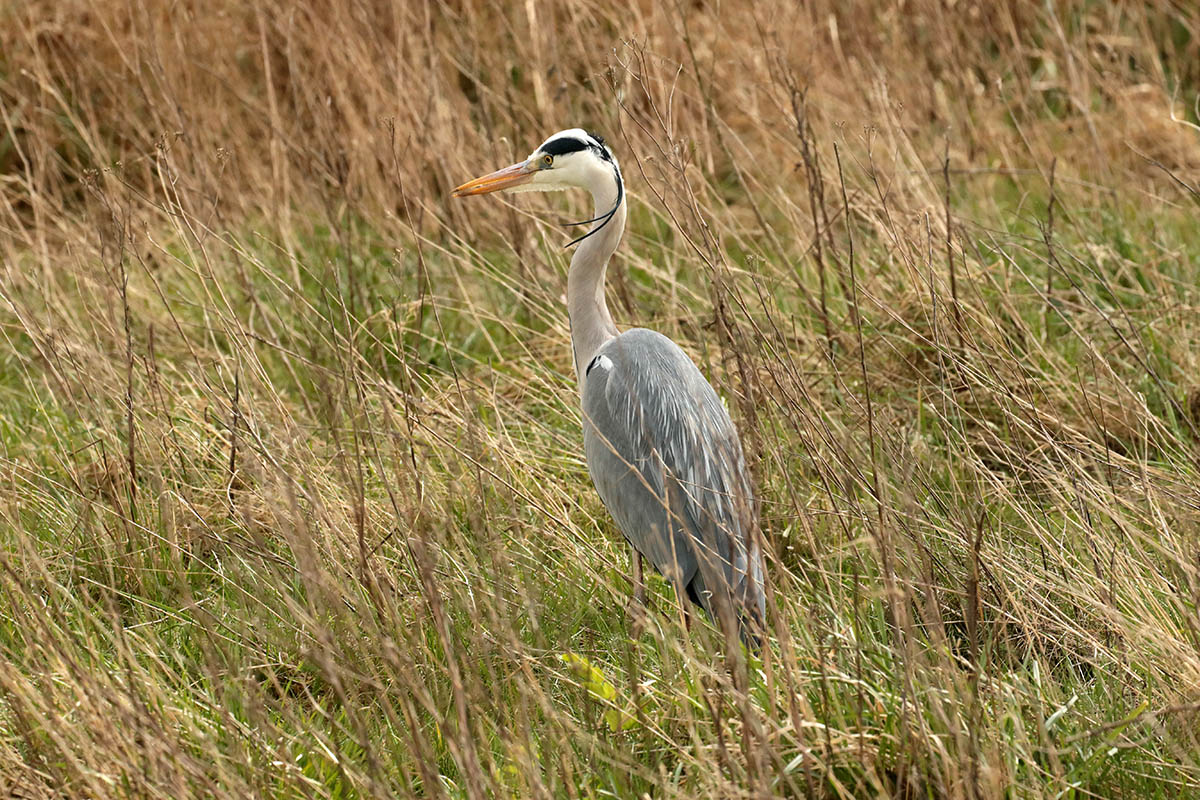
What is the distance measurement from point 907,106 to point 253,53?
10.7 feet

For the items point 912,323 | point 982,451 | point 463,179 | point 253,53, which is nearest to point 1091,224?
point 912,323

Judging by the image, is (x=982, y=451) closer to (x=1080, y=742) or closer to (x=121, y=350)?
(x=1080, y=742)

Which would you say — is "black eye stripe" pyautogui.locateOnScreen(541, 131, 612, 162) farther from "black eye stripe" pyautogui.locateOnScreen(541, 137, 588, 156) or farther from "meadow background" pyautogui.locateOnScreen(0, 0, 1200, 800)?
"meadow background" pyautogui.locateOnScreen(0, 0, 1200, 800)

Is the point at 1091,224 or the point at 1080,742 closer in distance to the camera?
the point at 1080,742

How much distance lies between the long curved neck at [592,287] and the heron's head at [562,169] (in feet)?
0.15

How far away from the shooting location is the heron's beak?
3.61m

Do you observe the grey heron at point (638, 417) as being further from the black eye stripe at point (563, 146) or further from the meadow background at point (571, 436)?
the meadow background at point (571, 436)

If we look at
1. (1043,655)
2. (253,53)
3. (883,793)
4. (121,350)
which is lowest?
(1043,655)

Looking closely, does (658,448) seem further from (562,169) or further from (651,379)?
(562,169)

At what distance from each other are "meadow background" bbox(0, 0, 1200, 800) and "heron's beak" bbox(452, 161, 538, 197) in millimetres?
271

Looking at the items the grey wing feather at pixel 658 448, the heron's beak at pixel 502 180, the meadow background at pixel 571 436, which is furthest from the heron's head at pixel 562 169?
the grey wing feather at pixel 658 448

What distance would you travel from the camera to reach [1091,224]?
4777 mm

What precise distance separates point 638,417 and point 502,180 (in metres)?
0.89

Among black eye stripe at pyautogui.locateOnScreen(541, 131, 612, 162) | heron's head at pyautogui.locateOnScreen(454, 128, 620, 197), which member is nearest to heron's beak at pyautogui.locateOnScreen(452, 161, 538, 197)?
heron's head at pyautogui.locateOnScreen(454, 128, 620, 197)
